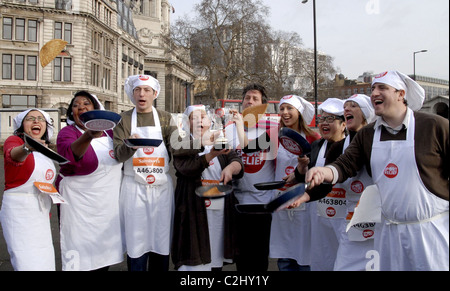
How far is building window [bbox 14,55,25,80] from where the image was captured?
4044cm

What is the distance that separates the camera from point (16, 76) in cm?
4031

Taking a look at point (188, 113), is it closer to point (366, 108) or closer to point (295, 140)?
point (295, 140)

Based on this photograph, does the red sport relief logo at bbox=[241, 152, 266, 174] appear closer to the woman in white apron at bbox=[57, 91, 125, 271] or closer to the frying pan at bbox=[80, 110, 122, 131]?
the woman in white apron at bbox=[57, 91, 125, 271]

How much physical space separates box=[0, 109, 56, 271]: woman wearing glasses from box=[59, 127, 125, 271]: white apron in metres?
0.15

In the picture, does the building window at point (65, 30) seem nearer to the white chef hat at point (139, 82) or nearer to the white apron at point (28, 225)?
the white chef hat at point (139, 82)

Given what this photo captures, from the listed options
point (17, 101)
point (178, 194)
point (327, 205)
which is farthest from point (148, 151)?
point (17, 101)

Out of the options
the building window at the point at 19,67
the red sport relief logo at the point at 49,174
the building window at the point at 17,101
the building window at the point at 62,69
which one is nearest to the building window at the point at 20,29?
the building window at the point at 19,67

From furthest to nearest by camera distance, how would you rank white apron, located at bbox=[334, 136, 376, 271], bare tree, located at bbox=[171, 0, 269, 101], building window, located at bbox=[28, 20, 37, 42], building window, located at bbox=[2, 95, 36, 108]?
building window, located at bbox=[28, 20, 37, 42], building window, located at bbox=[2, 95, 36, 108], bare tree, located at bbox=[171, 0, 269, 101], white apron, located at bbox=[334, 136, 376, 271]

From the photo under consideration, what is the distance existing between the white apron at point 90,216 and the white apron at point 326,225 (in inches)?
71.7

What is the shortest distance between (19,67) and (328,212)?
44804 millimetres

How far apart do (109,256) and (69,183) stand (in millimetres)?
746

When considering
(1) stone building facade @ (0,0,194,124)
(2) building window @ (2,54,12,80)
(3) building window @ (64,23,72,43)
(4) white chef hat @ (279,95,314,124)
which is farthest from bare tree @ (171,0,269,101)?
(4) white chef hat @ (279,95,314,124)

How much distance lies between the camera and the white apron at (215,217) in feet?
10.9

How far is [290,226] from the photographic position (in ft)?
11.6
